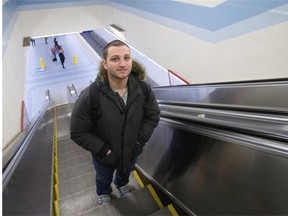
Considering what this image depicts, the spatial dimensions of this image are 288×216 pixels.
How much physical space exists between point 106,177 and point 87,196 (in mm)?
446

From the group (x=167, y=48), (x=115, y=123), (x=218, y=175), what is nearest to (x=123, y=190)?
(x=115, y=123)

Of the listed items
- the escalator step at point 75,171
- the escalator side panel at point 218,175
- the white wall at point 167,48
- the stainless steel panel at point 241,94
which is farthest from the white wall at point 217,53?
the escalator step at point 75,171

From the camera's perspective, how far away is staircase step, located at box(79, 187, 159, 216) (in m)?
2.22

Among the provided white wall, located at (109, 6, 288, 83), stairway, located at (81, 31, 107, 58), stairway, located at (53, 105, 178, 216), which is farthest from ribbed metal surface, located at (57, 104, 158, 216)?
stairway, located at (81, 31, 107, 58)

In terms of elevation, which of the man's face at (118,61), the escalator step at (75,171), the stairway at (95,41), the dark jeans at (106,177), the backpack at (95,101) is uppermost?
the stairway at (95,41)

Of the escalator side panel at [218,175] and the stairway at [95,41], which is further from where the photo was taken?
the stairway at [95,41]

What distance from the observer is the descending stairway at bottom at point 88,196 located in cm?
225

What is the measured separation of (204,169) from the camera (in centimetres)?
188

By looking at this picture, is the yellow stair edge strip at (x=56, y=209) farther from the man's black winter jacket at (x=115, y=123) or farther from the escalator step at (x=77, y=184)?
the man's black winter jacket at (x=115, y=123)

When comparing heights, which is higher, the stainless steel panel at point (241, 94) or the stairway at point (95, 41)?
the stairway at point (95, 41)

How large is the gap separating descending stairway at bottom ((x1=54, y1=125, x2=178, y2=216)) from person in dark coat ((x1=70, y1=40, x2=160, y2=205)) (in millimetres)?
415

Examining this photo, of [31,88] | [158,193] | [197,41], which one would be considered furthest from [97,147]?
[31,88]

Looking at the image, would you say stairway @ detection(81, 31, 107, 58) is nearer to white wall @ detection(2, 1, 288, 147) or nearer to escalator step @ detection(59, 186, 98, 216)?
white wall @ detection(2, 1, 288, 147)

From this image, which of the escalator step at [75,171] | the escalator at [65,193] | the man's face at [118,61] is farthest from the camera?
the escalator step at [75,171]
